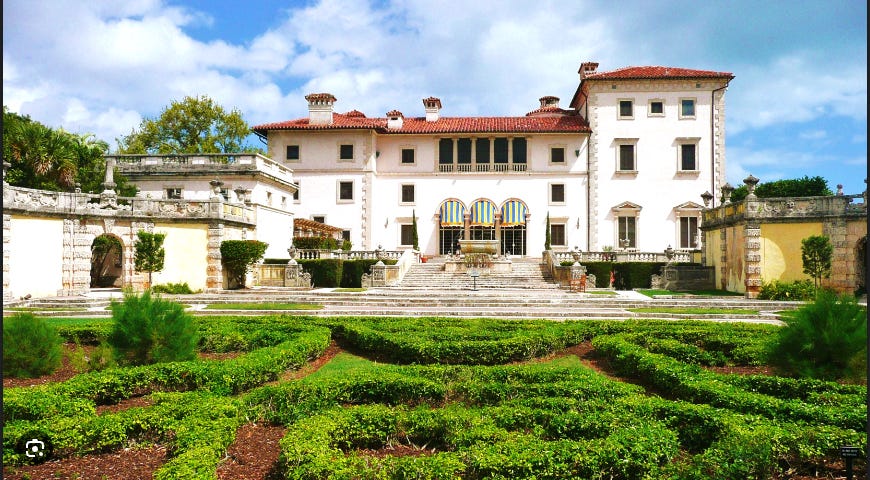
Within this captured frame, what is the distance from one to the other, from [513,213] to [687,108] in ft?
48.9

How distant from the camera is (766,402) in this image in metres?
7.24

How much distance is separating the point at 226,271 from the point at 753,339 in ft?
73.7

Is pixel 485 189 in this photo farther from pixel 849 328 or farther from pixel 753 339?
pixel 849 328

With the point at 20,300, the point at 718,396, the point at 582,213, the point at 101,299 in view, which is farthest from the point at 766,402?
the point at 582,213

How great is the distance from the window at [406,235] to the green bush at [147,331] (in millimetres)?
33418

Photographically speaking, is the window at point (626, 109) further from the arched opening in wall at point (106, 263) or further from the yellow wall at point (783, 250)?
the arched opening in wall at point (106, 263)

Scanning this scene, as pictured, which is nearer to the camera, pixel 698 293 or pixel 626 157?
pixel 698 293

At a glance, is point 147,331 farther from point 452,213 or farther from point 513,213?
point 513,213

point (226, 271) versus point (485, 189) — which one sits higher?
A: point (485, 189)

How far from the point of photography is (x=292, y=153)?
43375 millimetres

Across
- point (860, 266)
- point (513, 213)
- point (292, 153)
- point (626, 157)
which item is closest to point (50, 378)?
point (860, 266)

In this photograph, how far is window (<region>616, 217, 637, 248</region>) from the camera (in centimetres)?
4175

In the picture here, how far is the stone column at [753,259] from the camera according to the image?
24.4 m

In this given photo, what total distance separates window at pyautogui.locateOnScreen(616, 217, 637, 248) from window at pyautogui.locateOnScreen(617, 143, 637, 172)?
3.80m
